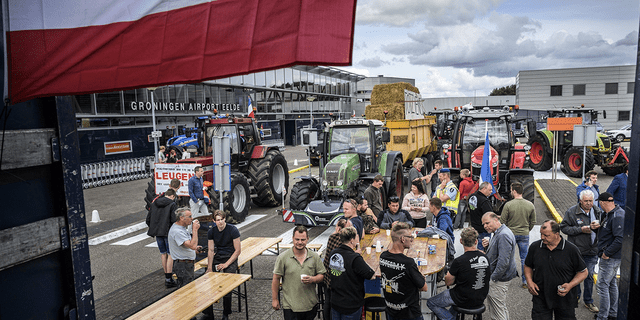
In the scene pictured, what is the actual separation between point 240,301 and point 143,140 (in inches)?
658

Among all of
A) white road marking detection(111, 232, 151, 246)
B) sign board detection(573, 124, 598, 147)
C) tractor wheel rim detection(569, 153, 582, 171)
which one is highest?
sign board detection(573, 124, 598, 147)

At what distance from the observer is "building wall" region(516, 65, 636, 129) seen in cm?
3788

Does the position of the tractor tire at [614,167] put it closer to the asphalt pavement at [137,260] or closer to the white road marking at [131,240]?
the asphalt pavement at [137,260]

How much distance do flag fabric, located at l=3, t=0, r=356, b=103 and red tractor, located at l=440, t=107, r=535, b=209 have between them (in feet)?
30.3

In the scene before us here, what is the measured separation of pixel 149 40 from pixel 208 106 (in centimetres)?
2631

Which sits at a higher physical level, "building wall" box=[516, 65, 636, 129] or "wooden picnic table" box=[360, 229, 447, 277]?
"building wall" box=[516, 65, 636, 129]

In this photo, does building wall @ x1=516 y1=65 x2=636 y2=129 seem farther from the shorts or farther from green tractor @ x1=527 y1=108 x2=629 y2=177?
the shorts

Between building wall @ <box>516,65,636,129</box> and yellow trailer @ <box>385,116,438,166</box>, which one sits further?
building wall @ <box>516,65,636,129</box>

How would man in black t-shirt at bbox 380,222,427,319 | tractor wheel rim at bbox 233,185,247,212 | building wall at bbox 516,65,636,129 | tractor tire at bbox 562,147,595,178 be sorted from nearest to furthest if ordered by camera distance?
man in black t-shirt at bbox 380,222,427,319 → tractor wheel rim at bbox 233,185,247,212 → tractor tire at bbox 562,147,595,178 → building wall at bbox 516,65,636,129

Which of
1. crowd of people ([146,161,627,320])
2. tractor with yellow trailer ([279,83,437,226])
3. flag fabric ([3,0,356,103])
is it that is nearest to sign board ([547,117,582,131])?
tractor with yellow trailer ([279,83,437,226])

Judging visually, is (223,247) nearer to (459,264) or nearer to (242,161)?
(459,264)

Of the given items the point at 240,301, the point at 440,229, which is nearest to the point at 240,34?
the point at 240,301

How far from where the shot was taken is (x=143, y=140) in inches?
807

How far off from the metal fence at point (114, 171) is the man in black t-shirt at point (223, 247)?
43.8 ft
